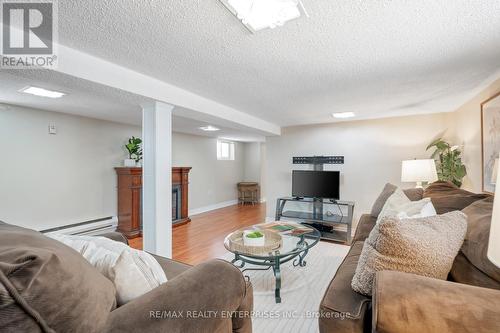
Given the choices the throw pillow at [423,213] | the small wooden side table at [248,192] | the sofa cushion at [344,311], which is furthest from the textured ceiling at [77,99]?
the small wooden side table at [248,192]

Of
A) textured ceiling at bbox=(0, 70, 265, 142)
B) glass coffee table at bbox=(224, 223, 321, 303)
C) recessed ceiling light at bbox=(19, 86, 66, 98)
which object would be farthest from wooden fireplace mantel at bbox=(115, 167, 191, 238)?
glass coffee table at bbox=(224, 223, 321, 303)

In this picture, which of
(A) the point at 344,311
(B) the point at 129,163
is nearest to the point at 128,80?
(A) the point at 344,311

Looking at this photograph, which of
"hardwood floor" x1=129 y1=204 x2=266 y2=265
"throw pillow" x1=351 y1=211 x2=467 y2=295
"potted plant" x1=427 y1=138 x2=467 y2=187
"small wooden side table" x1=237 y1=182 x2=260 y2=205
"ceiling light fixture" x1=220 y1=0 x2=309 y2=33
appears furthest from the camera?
"small wooden side table" x1=237 y1=182 x2=260 y2=205

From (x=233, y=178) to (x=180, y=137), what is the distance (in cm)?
245

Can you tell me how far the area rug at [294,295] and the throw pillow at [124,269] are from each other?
114 centimetres

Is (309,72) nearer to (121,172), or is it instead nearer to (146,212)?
(146,212)

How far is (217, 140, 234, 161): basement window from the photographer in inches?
275

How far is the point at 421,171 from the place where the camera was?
2.97 metres

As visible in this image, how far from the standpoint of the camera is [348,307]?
40.4 inches

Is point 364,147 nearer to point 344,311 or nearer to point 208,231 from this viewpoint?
point 208,231

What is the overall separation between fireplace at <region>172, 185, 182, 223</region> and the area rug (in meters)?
2.14

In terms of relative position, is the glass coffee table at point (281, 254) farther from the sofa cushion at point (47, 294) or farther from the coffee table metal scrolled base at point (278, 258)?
the sofa cushion at point (47, 294)

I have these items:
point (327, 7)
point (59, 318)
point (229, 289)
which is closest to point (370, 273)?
point (229, 289)

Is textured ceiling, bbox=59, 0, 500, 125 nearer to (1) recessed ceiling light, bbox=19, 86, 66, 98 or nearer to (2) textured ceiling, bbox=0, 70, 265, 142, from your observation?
(2) textured ceiling, bbox=0, 70, 265, 142
